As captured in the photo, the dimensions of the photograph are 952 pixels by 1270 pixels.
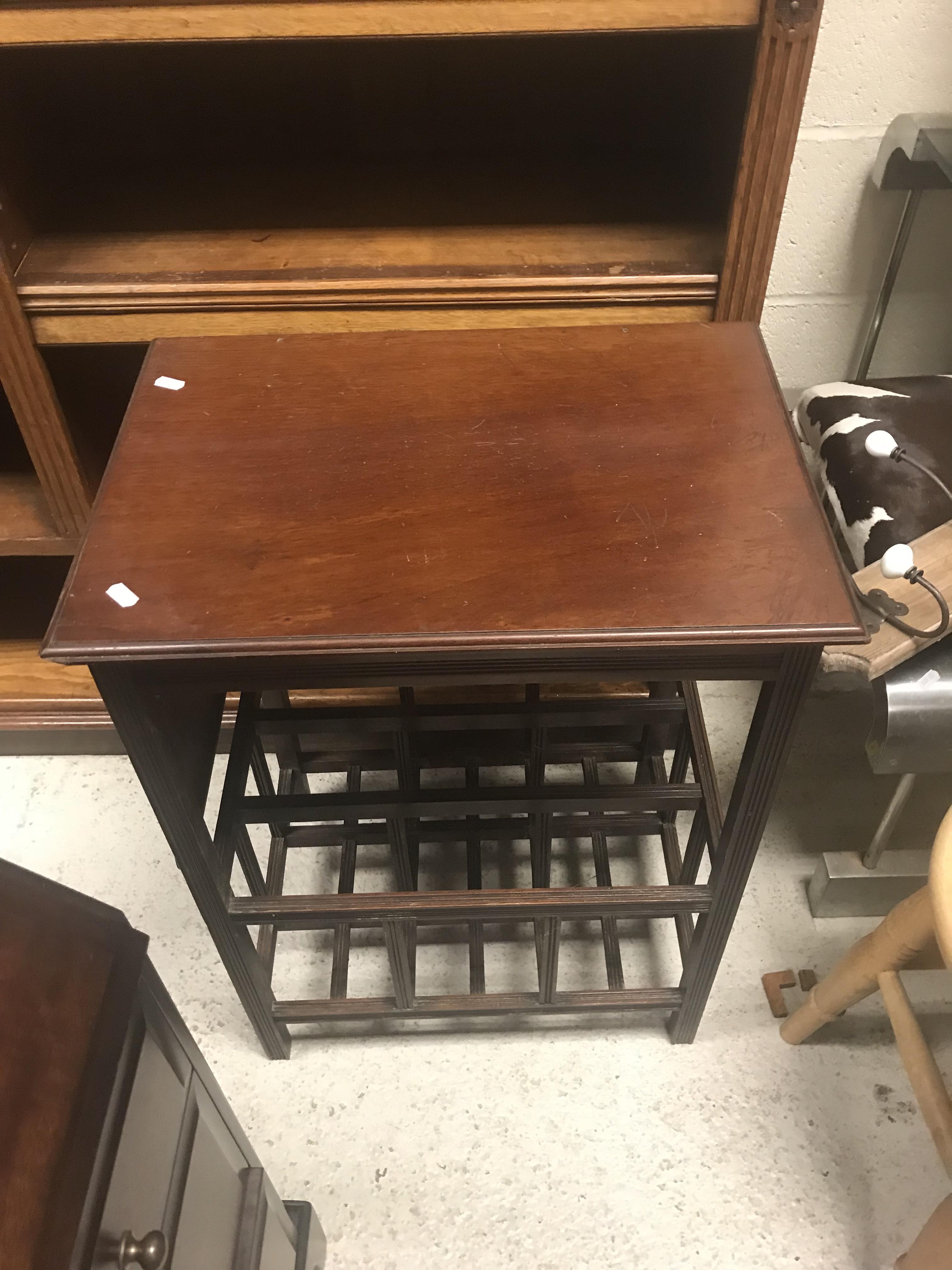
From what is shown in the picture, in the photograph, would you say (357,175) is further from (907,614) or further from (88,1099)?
(88,1099)

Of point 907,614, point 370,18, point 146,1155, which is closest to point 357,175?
point 370,18

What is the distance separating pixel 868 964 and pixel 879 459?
0.57 meters

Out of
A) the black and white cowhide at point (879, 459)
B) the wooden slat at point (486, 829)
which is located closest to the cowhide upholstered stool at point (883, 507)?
the black and white cowhide at point (879, 459)

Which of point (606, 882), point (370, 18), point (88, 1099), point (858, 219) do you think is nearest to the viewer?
point (88, 1099)

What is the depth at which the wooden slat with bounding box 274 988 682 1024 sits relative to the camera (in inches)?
42.9

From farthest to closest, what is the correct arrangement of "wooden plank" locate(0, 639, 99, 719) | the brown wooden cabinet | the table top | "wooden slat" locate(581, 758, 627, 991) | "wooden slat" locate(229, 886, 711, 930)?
1. "wooden plank" locate(0, 639, 99, 719)
2. "wooden slat" locate(581, 758, 627, 991)
3. "wooden slat" locate(229, 886, 711, 930)
4. the table top
5. the brown wooden cabinet

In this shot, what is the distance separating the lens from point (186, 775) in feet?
2.75

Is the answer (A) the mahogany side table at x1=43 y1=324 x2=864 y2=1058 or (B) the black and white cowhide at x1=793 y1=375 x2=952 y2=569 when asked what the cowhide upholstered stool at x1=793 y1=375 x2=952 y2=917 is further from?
(A) the mahogany side table at x1=43 y1=324 x2=864 y2=1058

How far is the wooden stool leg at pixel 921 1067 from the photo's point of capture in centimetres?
85

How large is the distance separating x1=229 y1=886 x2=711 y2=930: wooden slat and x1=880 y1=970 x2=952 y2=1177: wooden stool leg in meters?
0.21

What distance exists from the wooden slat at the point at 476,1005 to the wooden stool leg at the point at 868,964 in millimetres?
163

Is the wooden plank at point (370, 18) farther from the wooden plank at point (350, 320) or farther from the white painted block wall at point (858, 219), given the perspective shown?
the white painted block wall at point (858, 219)

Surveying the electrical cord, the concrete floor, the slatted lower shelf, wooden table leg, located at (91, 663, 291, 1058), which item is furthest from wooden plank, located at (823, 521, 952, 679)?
wooden table leg, located at (91, 663, 291, 1058)

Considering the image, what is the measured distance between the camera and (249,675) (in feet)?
2.39
